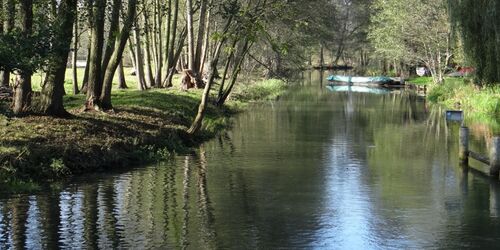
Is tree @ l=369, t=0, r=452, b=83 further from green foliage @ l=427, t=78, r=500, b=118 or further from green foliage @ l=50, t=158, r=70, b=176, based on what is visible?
green foliage @ l=50, t=158, r=70, b=176

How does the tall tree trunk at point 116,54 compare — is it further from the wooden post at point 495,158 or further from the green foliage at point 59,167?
the wooden post at point 495,158

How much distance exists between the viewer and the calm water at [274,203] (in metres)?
12.1

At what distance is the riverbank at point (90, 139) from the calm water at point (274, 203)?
30.4 inches

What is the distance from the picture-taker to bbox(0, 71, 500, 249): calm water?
39.6 feet

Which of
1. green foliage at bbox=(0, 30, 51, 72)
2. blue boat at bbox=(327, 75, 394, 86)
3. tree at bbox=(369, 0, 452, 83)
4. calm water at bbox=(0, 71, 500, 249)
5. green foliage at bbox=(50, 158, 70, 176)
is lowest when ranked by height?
calm water at bbox=(0, 71, 500, 249)

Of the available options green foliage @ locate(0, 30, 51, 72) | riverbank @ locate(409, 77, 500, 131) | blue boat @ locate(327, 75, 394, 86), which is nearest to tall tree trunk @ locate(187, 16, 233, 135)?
green foliage @ locate(0, 30, 51, 72)

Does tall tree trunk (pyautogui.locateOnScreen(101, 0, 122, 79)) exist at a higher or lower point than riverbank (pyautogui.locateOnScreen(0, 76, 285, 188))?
higher

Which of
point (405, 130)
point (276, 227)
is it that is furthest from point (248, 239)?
point (405, 130)

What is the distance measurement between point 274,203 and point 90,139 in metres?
6.61

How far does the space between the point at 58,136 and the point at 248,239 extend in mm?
8213

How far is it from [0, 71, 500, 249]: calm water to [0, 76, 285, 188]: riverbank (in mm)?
773

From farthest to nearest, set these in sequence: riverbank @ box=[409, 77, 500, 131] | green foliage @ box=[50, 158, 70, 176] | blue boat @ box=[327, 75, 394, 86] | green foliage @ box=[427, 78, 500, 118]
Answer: blue boat @ box=[327, 75, 394, 86], green foliage @ box=[427, 78, 500, 118], riverbank @ box=[409, 77, 500, 131], green foliage @ box=[50, 158, 70, 176]

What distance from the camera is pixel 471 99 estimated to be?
3988 cm

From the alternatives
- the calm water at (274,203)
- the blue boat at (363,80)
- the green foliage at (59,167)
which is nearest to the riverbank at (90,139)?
the green foliage at (59,167)
